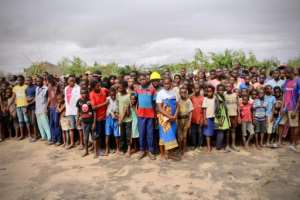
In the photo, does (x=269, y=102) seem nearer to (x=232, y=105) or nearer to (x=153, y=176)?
(x=232, y=105)

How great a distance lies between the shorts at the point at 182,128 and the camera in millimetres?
5965

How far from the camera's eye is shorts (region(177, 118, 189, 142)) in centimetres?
596

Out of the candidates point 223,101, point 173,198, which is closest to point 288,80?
point 223,101

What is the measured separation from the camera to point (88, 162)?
5695mm

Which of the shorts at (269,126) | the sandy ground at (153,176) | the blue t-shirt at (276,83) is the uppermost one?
the blue t-shirt at (276,83)

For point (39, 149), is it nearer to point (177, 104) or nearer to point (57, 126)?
point (57, 126)

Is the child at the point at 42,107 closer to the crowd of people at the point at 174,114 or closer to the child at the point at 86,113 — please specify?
the crowd of people at the point at 174,114

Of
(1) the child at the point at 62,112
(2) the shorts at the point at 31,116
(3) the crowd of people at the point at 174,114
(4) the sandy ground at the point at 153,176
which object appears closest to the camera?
(4) the sandy ground at the point at 153,176

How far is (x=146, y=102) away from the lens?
5656 millimetres

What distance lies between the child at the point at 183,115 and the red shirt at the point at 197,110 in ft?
0.79

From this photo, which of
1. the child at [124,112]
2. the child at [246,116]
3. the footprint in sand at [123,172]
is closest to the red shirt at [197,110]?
the child at [246,116]

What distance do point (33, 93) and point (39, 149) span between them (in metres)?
1.63

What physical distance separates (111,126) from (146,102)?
1.09 m

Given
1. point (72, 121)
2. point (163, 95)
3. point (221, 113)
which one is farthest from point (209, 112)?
point (72, 121)
